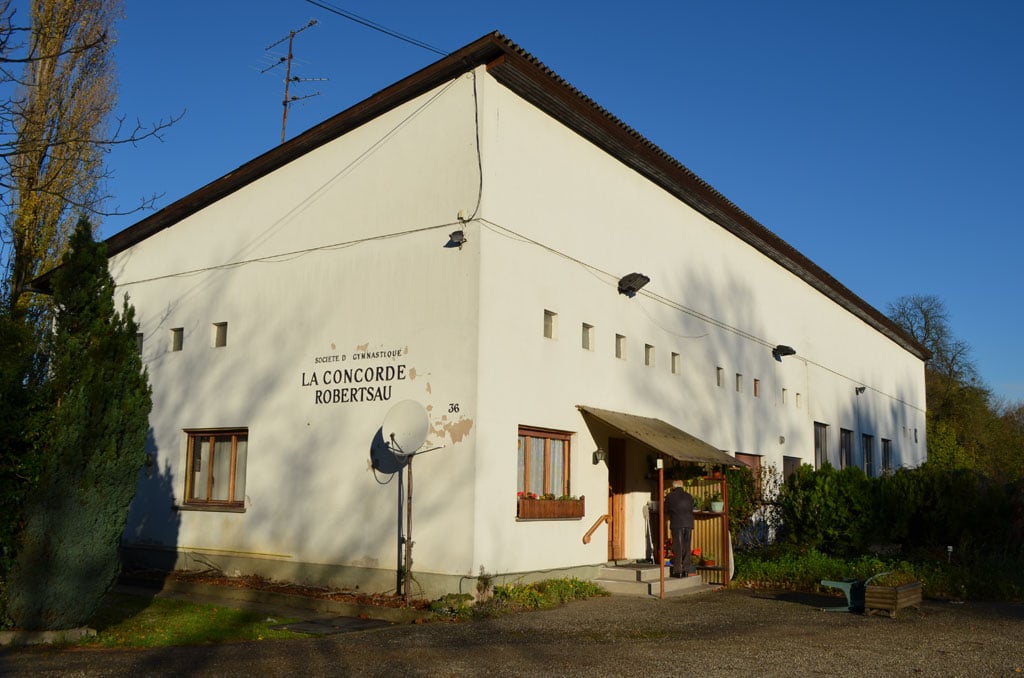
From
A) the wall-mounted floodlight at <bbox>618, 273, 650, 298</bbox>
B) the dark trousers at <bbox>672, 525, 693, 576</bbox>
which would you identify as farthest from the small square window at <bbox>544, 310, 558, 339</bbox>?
the dark trousers at <bbox>672, 525, 693, 576</bbox>

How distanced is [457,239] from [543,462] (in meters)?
3.82

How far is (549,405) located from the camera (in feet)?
46.2

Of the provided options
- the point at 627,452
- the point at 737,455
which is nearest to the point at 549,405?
the point at 627,452

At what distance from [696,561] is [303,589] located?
24.0 ft

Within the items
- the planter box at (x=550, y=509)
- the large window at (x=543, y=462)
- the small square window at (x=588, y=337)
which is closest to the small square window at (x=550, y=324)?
the small square window at (x=588, y=337)

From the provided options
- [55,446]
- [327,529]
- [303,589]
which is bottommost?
[303,589]

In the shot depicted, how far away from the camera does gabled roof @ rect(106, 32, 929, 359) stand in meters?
13.3

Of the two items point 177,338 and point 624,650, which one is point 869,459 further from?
point 624,650

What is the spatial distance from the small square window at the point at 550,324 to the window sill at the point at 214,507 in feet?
20.0

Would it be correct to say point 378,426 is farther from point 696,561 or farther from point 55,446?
point 696,561

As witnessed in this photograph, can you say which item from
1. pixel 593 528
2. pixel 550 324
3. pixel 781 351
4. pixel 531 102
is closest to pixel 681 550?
pixel 593 528

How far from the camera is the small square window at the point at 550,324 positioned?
14.4 m

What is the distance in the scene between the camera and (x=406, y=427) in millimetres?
12508

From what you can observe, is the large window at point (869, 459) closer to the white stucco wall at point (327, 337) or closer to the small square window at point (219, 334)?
the white stucco wall at point (327, 337)
